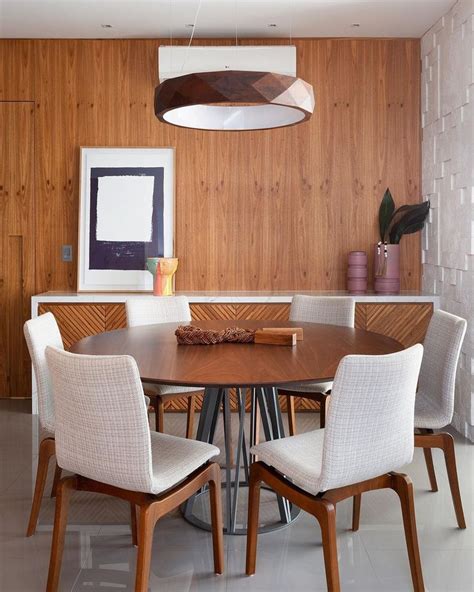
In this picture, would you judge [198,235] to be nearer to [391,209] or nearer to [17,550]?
[391,209]

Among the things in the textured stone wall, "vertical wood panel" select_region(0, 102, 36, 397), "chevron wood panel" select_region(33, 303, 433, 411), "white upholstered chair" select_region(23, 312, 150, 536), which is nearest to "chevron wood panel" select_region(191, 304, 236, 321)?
"chevron wood panel" select_region(33, 303, 433, 411)

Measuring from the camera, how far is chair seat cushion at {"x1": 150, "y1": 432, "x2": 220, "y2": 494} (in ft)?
7.81

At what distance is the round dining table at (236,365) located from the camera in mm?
2588

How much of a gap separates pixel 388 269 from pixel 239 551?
293cm

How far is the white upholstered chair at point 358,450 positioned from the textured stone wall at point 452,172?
219 centimetres

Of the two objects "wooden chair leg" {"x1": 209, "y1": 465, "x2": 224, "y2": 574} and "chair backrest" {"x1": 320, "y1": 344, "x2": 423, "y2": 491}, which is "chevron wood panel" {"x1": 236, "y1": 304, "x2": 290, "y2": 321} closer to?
"wooden chair leg" {"x1": 209, "y1": 465, "x2": 224, "y2": 574}

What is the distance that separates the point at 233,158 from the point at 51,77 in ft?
4.97

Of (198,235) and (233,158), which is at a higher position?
(233,158)

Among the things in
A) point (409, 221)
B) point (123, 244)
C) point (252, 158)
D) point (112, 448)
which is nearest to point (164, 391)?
point (112, 448)

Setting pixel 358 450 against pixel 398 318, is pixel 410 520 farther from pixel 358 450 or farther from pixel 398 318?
pixel 398 318

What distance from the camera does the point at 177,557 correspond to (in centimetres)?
292

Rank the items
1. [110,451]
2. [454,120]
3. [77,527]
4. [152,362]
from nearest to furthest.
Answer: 1. [110,451]
2. [152,362]
3. [77,527]
4. [454,120]

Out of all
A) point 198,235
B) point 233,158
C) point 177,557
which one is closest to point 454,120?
point 233,158

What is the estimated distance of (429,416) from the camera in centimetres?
317
